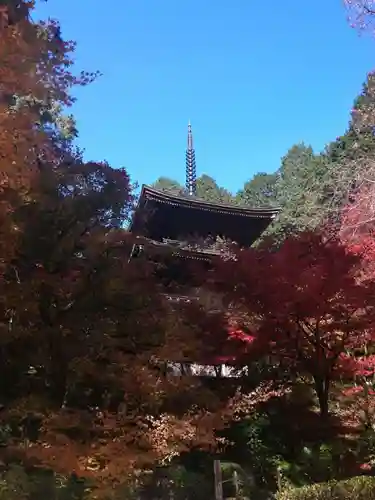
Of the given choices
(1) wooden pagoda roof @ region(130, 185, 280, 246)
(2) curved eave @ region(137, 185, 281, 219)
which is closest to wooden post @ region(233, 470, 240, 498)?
(1) wooden pagoda roof @ region(130, 185, 280, 246)

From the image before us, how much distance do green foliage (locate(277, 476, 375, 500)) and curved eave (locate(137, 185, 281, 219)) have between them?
8234 mm

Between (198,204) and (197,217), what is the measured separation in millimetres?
516

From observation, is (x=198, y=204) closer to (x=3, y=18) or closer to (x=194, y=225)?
(x=194, y=225)

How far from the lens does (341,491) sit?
256 inches

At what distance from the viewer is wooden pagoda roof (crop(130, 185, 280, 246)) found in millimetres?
13695

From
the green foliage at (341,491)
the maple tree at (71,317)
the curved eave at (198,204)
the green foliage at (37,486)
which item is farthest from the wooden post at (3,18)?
the green foliage at (341,491)

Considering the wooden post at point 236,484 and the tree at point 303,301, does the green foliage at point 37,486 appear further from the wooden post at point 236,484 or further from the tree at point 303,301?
the tree at point 303,301

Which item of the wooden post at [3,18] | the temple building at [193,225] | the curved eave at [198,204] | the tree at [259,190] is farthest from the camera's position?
the tree at [259,190]

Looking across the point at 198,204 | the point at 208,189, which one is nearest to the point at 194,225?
the point at 198,204

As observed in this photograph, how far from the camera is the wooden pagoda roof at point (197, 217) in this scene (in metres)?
13.7

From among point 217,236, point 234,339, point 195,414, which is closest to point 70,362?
point 195,414

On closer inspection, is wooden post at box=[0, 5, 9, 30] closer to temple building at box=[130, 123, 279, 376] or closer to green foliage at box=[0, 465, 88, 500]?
green foliage at box=[0, 465, 88, 500]

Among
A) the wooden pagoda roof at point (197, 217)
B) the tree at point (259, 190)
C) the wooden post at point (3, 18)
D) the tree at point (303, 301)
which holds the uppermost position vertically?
the tree at point (259, 190)

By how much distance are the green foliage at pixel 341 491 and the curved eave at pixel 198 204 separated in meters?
8.23
